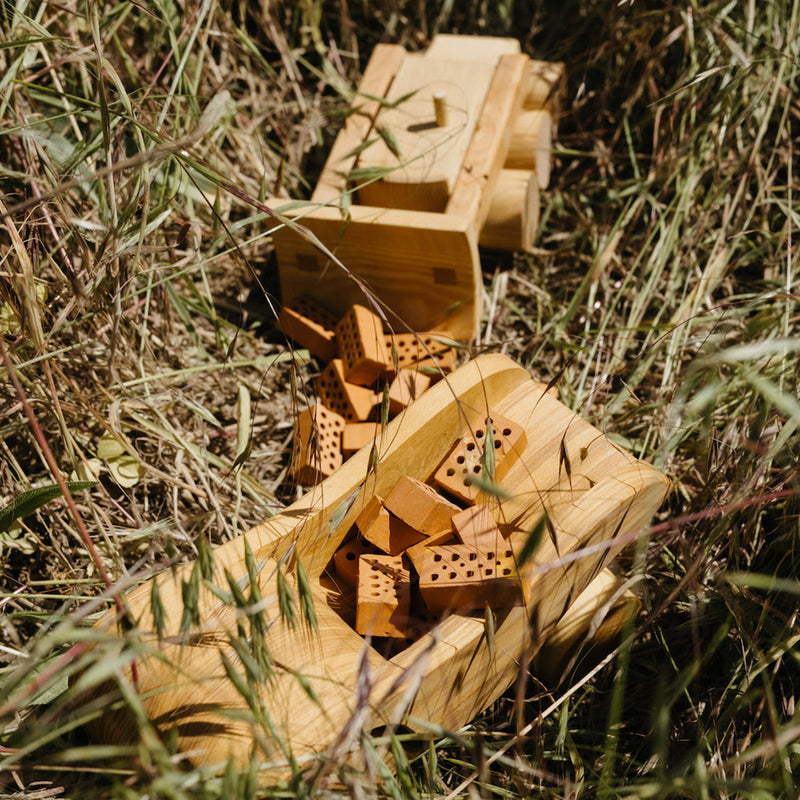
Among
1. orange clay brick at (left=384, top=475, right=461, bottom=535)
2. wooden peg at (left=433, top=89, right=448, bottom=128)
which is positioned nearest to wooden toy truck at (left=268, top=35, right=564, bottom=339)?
wooden peg at (left=433, top=89, right=448, bottom=128)

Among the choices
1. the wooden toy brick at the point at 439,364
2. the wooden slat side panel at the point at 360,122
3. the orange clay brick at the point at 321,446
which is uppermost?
the wooden slat side panel at the point at 360,122

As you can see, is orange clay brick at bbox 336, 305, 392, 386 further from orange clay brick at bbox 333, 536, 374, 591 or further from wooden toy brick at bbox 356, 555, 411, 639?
wooden toy brick at bbox 356, 555, 411, 639

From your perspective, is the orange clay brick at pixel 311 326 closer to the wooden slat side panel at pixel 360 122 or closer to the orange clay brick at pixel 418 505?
the wooden slat side panel at pixel 360 122

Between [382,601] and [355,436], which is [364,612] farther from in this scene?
[355,436]

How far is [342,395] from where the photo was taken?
1.95 m

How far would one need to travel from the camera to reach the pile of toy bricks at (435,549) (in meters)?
1.37

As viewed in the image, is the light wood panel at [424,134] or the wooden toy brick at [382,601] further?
the light wood panel at [424,134]

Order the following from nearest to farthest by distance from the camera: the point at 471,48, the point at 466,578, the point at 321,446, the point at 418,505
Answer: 1. the point at 466,578
2. the point at 418,505
3. the point at 321,446
4. the point at 471,48

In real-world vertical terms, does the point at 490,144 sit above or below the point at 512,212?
above

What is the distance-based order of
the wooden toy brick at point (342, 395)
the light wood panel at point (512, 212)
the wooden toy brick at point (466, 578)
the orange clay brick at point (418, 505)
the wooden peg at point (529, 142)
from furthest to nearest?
the wooden peg at point (529, 142) < the light wood panel at point (512, 212) < the wooden toy brick at point (342, 395) < the orange clay brick at point (418, 505) < the wooden toy brick at point (466, 578)

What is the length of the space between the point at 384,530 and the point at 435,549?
119 mm

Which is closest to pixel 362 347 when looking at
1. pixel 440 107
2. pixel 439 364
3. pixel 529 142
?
pixel 439 364

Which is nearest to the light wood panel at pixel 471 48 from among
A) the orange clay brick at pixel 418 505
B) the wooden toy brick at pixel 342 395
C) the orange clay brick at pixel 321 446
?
the wooden toy brick at pixel 342 395

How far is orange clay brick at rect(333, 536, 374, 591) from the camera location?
5.03 ft
